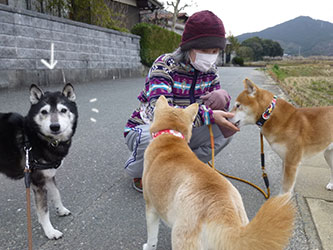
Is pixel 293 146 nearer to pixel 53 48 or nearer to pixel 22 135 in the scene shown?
pixel 22 135

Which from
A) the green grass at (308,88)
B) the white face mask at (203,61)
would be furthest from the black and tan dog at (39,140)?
the green grass at (308,88)

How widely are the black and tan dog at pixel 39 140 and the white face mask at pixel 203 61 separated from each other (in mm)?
1290

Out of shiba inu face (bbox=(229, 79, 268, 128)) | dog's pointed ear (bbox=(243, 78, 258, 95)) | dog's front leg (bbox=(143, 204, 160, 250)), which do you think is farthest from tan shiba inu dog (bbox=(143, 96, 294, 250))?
dog's pointed ear (bbox=(243, 78, 258, 95))

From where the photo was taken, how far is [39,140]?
2.07 meters

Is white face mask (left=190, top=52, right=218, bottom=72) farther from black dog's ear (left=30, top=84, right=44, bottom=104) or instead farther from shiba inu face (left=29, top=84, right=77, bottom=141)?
black dog's ear (left=30, top=84, right=44, bottom=104)

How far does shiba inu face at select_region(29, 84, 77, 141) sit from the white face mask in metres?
1.24

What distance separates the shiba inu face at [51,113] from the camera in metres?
1.98

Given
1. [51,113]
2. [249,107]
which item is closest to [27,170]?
[51,113]

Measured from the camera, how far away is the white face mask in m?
2.37

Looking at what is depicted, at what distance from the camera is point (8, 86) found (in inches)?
262

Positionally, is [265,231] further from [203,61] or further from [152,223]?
[203,61]

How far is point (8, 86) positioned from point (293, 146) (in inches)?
280

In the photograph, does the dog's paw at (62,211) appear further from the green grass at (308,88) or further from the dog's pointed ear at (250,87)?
the green grass at (308,88)

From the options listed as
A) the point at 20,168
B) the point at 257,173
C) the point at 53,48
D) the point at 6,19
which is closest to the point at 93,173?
the point at 20,168
